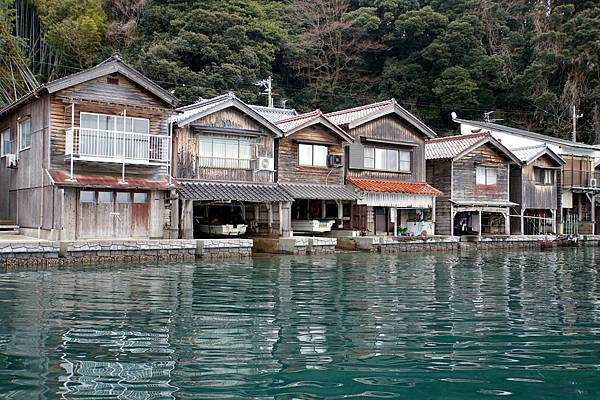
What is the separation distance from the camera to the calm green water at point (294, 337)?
6598 mm

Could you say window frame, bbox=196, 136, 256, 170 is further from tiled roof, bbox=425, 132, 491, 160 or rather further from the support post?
tiled roof, bbox=425, 132, 491, 160

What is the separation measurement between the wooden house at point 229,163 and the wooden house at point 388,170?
4770 mm

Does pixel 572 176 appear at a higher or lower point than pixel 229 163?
higher

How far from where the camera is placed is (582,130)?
50.7 metres

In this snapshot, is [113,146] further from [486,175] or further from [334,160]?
[486,175]

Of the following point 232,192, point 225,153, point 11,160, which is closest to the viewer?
point 232,192

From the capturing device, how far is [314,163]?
2947 cm

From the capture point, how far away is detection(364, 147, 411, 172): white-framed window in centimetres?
3144

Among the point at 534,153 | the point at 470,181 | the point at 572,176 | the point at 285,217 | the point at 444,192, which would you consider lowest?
the point at 285,217

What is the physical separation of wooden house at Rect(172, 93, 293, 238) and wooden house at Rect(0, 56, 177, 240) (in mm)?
1393

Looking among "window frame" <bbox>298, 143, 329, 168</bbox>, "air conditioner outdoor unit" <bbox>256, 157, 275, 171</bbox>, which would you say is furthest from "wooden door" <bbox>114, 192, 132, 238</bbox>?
"window frame" <bbox>298, 143, 329, 168</bbox>

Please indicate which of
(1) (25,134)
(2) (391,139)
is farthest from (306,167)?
(1) (25,134)

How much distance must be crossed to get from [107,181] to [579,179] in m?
31.0

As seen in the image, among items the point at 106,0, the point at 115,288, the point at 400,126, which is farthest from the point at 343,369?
the point at 106,0
